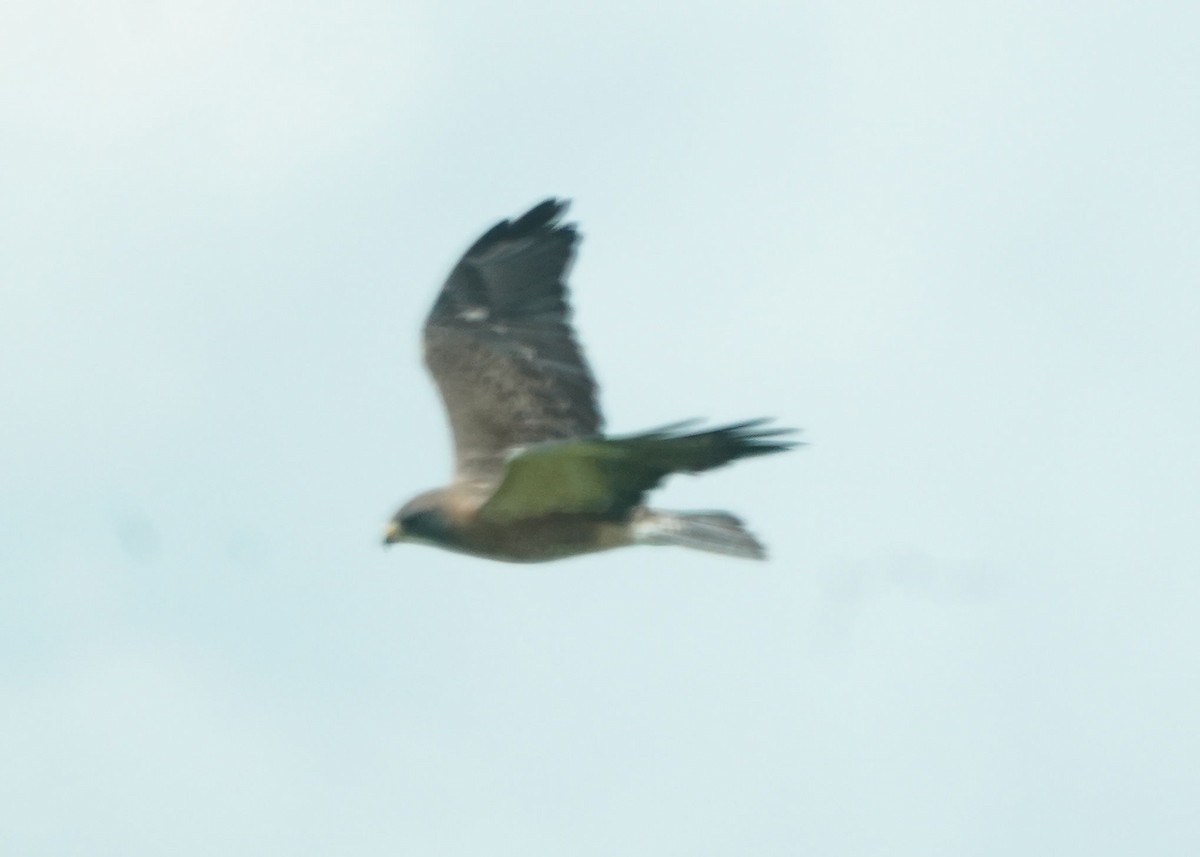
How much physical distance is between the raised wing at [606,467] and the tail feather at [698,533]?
274 millimetres

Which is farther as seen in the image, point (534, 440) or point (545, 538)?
point (534, 440)

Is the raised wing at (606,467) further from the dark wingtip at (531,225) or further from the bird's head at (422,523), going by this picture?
the dark wingtip at (531,225)

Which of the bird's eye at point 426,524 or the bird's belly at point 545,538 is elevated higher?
the bird's eye at point 426,524

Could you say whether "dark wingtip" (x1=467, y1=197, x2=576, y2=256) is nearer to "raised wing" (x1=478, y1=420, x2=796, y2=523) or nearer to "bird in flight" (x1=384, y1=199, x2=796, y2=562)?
"bird in flight" (x1=384, y1=199, x2=796, y2=562)

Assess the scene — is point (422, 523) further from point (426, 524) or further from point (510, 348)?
point (510, 348)

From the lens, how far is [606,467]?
1166 cm

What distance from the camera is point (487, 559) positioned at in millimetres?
12719

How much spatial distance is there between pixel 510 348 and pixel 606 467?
281 centimetres

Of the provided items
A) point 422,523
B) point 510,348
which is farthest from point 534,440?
point 422,523

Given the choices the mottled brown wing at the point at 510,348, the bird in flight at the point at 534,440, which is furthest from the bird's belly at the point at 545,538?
the mottled brown wing at the point at 510,348

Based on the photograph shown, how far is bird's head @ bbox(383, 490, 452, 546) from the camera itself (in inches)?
499

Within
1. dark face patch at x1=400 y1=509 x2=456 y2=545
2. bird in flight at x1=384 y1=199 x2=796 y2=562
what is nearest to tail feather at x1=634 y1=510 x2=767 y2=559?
bird in flight at x1=384 y1=199 x2=796 y2=562

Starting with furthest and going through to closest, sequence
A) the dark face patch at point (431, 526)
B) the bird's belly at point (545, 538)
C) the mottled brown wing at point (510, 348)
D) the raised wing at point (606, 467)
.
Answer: the mottled brown wing at point (510, 348) < the dark face patch at point (431, 526) < the bird's belly at point (545, 538) < the raised wing at point (606, 467)

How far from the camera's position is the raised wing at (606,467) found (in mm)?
11117
